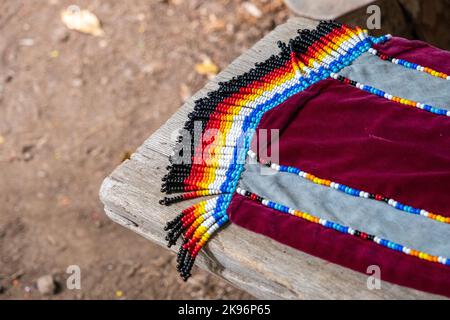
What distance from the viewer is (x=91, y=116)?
10.8ft

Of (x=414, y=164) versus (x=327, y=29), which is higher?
(x=327, y=29)

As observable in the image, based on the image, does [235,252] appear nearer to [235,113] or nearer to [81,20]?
[235,113]

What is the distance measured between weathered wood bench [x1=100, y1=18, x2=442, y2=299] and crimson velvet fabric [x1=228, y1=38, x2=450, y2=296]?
0.03m

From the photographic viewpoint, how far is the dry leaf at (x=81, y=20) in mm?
3639

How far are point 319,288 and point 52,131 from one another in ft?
6.85

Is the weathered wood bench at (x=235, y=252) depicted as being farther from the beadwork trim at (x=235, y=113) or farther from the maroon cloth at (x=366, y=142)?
the maroon cloth at (x=366, y=142)

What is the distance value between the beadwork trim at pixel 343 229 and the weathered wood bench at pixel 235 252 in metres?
0.08

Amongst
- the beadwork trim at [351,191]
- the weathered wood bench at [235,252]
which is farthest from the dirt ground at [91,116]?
the beadwork trim at [351,191]

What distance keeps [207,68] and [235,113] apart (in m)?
1.59

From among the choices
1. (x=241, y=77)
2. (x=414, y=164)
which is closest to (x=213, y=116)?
(x=241, y=77)

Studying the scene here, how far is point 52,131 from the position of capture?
3275mm

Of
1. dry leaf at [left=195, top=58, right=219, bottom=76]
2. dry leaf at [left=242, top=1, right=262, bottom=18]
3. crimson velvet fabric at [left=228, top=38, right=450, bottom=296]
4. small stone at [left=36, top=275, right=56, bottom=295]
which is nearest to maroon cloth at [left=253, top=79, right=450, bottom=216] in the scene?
crimson velvet fabric at [left=228, top=38, right=450, bottom=296]

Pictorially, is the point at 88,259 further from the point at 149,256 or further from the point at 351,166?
the point at 351,166

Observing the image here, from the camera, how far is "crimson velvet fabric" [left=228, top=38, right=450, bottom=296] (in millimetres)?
1532
